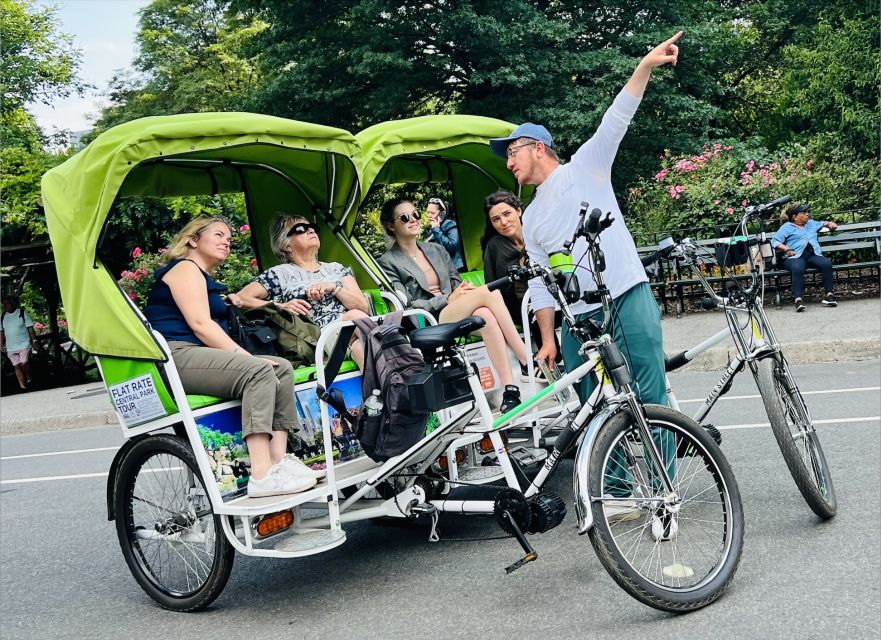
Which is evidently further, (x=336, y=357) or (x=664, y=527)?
(x=336, y=357)

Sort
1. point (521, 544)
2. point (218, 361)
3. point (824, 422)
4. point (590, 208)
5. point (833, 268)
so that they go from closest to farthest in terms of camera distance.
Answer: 1. point (521, 544)
2. point (218, 361)
3. point (590, 208)
4. point (824, 422)
5. point (833, 268)

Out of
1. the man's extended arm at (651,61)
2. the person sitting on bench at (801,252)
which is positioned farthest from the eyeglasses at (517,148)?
the person sitting on bench at (801,252)

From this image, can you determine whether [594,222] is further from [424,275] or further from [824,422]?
[824,422]

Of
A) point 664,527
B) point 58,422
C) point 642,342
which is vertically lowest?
point 58,422

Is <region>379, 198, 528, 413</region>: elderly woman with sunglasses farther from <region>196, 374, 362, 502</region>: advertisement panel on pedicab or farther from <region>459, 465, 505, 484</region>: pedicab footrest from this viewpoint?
<region>196, 374, 362, 502</region>: advertisement panel on pedicab

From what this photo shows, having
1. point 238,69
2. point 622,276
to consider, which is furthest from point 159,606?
point 238,69

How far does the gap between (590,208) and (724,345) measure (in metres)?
6.47

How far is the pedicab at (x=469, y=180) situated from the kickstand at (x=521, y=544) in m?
0.71

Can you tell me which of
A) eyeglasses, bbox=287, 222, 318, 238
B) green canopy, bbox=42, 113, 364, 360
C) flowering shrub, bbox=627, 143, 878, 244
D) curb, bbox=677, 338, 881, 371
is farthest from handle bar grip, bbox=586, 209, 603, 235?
flowering shrub, bbox=627, 143, 878, 244

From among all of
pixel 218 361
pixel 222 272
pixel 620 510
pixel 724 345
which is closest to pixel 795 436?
pixel 620 510

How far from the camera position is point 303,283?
251 inches

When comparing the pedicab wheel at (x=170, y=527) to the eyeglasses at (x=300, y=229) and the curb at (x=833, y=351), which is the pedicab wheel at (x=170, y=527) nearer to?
the eyeglasses at (x=300, y=229)

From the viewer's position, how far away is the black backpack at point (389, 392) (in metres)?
4.60

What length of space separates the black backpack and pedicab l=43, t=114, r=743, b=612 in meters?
0.08
